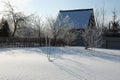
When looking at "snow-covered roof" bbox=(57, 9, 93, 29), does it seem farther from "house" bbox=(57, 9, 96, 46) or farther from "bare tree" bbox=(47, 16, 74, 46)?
"bare tree" bbox=(47, 16, 74, 46)

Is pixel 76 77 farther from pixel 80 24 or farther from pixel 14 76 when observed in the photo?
pixel 80 24

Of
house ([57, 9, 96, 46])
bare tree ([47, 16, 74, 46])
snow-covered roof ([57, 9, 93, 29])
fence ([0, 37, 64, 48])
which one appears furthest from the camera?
snow-covered roof ([57, 9, 93, 29])

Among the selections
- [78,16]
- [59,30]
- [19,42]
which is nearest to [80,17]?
[78,16]

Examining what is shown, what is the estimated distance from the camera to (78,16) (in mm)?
35062

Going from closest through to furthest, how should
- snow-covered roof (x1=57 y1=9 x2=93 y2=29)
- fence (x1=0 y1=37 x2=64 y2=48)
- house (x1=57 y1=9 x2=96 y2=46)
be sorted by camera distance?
fence (x1=0 y1=37 x2=64 y2=48)
house (x1=57 y1=9 x2=96 y2=46)
snow-covered roof (x1=57 y1=9 x2=93 y2=29)

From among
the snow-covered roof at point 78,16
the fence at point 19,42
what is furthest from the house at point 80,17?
the fence at point 19,42

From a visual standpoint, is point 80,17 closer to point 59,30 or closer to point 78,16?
point 78,16

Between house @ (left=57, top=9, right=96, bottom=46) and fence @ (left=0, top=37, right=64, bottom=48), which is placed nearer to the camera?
fence @ (left=0, top=37, right=64, bottom=48)

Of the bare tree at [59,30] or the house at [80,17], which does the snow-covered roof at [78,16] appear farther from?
the bare tree at [59,30]

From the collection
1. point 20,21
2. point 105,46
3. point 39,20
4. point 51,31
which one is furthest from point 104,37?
point 39,20

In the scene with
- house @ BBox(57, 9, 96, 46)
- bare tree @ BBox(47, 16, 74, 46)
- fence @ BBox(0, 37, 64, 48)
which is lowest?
fence @ BBox(0, 37, 64, 48)

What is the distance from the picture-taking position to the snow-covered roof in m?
33.9

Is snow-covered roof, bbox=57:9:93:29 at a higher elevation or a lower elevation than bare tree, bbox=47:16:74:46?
higher

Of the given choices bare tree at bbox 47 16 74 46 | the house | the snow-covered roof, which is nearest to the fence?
bare tree at bbox 47 16 74 46
